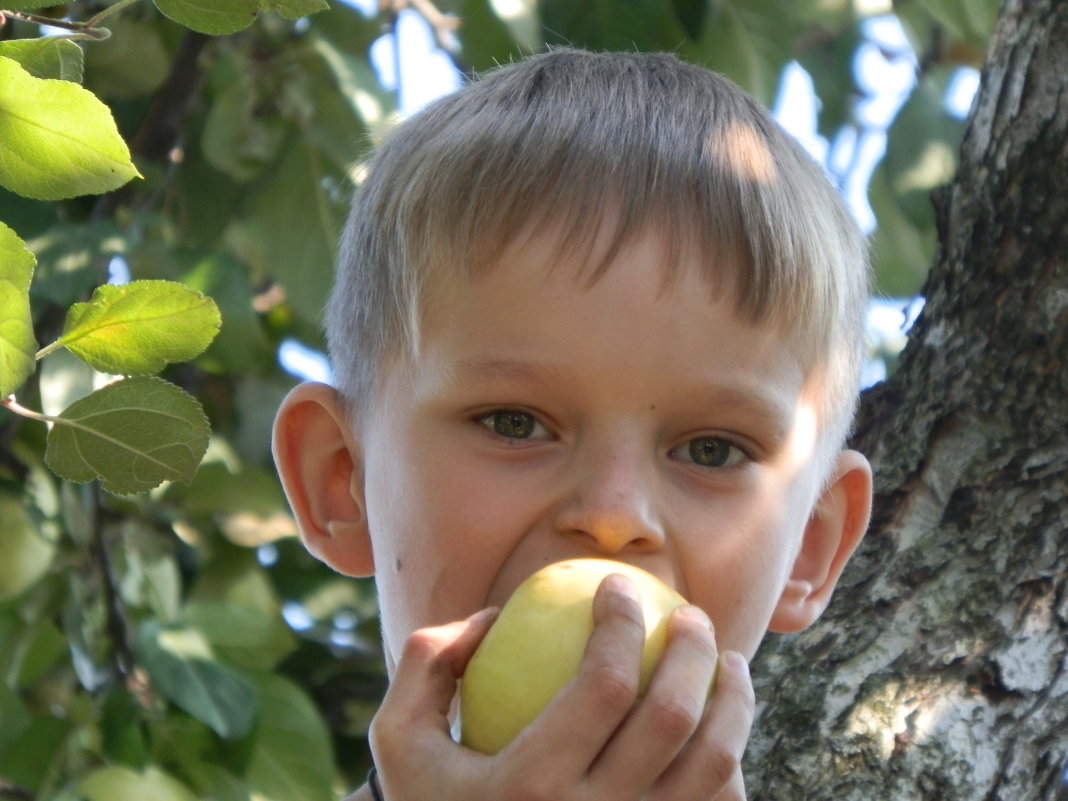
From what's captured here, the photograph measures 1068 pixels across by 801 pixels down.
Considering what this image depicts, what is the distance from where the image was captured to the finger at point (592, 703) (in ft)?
2.96

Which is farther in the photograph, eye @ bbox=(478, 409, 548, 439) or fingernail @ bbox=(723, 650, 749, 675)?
eye @ bbox=(478, 409, 548, 439)

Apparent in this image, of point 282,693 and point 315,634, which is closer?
point 282,693

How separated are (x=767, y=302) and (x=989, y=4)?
0.99 metres

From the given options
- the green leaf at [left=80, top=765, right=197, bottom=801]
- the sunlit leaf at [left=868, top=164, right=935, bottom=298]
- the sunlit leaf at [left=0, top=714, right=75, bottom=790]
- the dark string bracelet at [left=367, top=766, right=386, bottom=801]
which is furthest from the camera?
the sunlit leaf at [left=868, top=164, right=935, bottom=298]

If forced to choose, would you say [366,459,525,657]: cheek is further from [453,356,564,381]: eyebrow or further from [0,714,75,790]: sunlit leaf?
[0,714,75,790]: sunlit leaf

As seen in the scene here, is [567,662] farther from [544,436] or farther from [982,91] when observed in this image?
[982,91]

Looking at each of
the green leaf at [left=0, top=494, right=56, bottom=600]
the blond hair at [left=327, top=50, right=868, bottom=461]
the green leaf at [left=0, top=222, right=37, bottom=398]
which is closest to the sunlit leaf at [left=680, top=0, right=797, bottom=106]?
the blond hair at [left=327, top=50, right=868, bottom=461]

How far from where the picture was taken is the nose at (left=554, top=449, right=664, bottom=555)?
1.07 metres

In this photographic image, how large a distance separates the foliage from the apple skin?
0.83m

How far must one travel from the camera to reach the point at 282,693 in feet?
7.10

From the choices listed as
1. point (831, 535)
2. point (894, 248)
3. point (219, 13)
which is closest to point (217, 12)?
point (219, 13)

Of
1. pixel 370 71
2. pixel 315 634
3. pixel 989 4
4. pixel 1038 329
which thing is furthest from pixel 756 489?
pixel 315 634

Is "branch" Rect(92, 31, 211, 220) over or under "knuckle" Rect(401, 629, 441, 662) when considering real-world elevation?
under

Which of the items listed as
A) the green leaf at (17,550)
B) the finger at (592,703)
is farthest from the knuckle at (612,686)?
the green leaf at (17,550)
